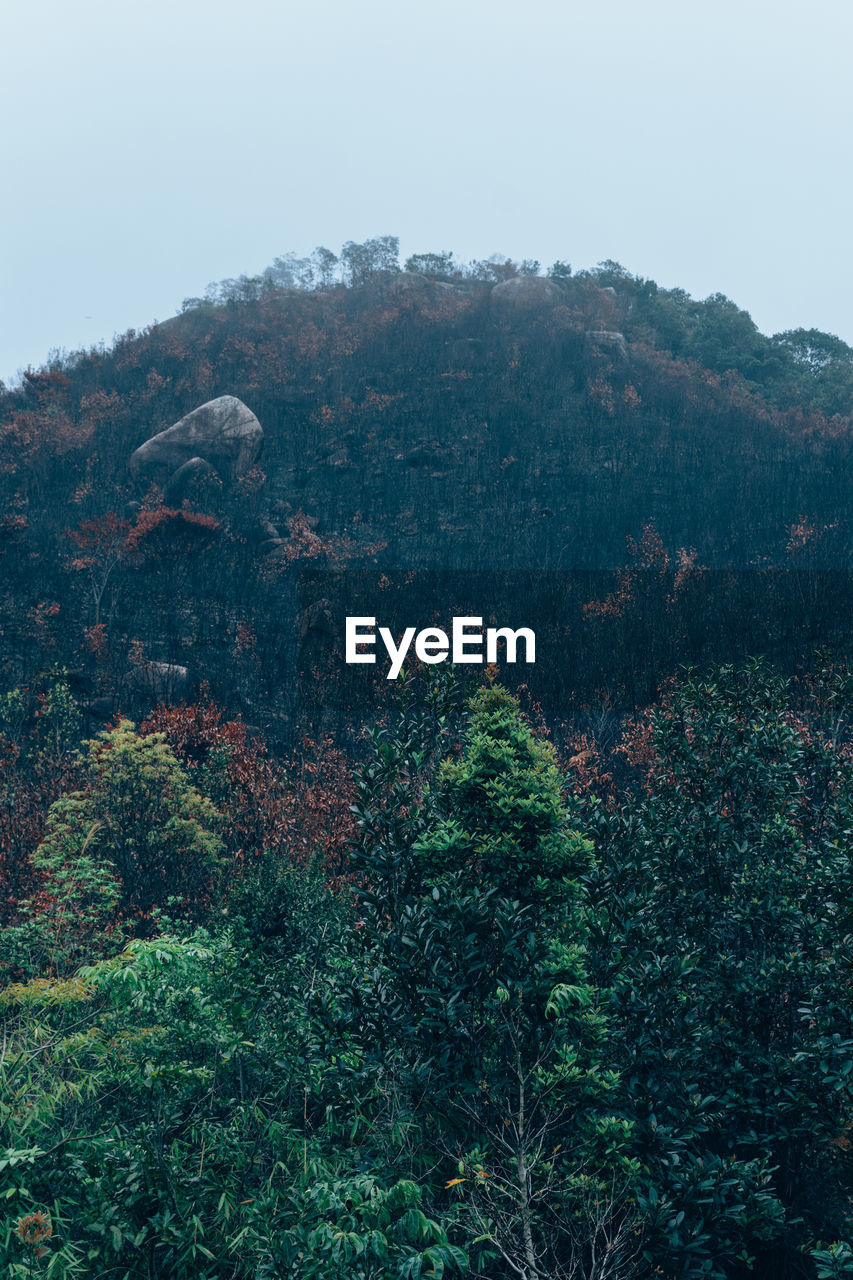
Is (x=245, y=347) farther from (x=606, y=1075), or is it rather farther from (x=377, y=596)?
(x=606, y=1075)

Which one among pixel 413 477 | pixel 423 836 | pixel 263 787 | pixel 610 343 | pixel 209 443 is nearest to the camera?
pixel 423 836

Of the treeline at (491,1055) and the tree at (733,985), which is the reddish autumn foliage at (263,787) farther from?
the tree at (733,985)

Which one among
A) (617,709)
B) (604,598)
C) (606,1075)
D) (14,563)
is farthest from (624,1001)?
(14,563)

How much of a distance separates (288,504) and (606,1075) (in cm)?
3014

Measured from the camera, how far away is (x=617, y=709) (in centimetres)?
2244

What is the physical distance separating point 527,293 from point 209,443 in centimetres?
2333

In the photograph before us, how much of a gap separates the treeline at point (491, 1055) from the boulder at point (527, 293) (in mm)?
42406

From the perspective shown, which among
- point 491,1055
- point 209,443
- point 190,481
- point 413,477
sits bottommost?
point 491,1055

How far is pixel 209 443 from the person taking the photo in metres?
35.3

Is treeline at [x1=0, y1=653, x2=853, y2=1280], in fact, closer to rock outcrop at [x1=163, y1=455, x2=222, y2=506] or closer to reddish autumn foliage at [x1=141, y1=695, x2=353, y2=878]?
reddish autumn foliage at [x1=141, y1=695, x2=353, y2=878]

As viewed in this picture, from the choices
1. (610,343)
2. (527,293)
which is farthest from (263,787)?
(527,293)

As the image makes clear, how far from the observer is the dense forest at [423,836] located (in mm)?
6578

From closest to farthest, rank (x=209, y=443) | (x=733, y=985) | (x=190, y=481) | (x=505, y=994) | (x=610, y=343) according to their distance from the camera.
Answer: (x=505, y=994)
(x=733, y=985)
(x=190, y=481)
(x=209, y=443)
(x=610, y=343)

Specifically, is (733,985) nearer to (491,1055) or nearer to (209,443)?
(491,1055)
